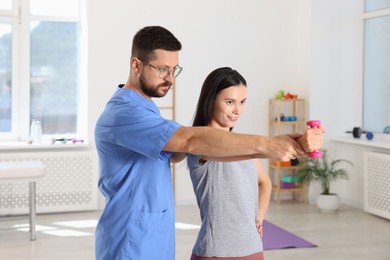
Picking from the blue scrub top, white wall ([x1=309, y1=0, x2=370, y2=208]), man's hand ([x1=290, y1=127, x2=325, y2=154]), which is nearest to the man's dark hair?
the blue scrub top

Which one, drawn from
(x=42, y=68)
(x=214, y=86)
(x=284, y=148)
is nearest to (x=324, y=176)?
(x=42, y=68)

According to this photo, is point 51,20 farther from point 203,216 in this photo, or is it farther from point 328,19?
point 203,216

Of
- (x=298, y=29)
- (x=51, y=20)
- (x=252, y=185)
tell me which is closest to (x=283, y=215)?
(x=298, y=29)

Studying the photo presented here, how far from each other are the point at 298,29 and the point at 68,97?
2.53 meters

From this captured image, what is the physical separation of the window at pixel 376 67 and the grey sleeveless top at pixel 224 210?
415 cm

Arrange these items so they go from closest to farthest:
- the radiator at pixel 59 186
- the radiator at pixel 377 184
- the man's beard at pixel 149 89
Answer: the man's beard at pixel 149 89 < the radiator at pixel 377 184 < the radiator at pixel 59 186

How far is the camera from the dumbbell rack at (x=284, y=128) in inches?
236

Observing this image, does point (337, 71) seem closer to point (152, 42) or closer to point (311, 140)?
point (152, 42)

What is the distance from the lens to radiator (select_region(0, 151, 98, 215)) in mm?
5418

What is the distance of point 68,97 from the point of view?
595 centimetres

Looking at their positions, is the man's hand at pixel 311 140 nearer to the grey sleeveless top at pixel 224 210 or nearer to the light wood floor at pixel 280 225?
the grey sleeveless top at pixel 224 210

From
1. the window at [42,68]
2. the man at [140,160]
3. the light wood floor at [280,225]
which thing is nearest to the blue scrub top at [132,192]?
the man at [140,160]

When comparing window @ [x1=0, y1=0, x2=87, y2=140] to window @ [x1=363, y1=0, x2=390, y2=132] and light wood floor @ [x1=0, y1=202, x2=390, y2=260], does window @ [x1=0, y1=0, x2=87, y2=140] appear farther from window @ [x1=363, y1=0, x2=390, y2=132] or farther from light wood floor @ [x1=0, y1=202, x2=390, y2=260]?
window @ [x1=363, y1=0, x2=390, y2=132]

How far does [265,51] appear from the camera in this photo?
6.17 metres
